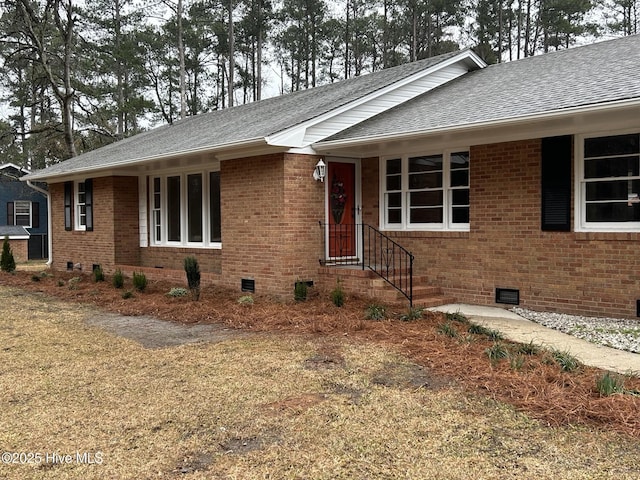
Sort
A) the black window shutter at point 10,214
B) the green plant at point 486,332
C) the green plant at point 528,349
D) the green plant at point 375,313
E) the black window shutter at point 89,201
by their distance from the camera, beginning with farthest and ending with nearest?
the black window shutter at point 10,214 → the black window shutter at point 89,201 → the green plant at point 375,313 → the green plant at point 486,332 → the green plant at point 528,349

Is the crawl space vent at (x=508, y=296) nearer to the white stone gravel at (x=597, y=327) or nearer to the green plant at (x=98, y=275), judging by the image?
the white stone gravel at (x=597, y=327)

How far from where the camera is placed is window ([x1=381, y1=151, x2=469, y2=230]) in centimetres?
967

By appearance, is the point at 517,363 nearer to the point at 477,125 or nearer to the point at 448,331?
the point at 448,331

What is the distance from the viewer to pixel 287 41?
32.4m

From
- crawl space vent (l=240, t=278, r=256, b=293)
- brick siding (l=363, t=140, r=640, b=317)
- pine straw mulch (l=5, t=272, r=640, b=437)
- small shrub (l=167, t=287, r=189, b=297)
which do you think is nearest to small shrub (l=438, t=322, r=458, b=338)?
pine straw mulch (l=5, t=272, r=640, b=437)

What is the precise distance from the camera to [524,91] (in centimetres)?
926

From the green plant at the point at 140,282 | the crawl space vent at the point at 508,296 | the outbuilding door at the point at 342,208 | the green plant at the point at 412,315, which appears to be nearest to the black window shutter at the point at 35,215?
the green plant at the point at 140,282

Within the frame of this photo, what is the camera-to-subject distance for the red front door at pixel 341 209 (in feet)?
35.4

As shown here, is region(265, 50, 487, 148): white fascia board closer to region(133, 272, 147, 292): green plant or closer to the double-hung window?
region(133, 272, 147, 292): green plant

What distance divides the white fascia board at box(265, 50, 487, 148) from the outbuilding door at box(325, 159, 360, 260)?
0.90 meters

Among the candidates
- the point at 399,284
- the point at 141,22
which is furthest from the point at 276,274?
the point at 141,22

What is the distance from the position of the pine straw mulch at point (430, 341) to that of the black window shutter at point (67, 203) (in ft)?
14.7

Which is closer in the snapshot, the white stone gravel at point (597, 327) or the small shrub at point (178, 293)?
the white stone gravel at point (597, 327)

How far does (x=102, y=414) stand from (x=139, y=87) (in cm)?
3190
